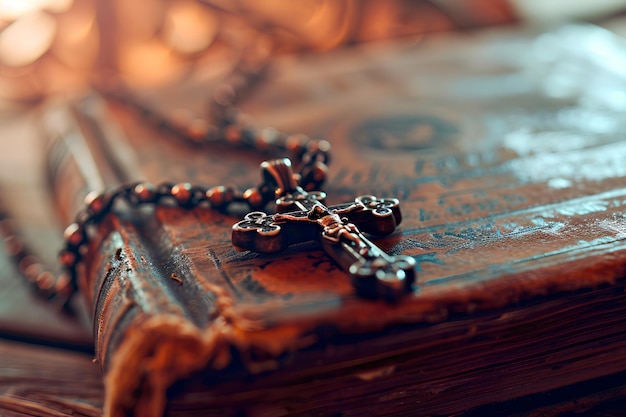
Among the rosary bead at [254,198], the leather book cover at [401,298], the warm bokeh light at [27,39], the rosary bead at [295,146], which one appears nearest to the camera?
the leather book cover at [401,298]

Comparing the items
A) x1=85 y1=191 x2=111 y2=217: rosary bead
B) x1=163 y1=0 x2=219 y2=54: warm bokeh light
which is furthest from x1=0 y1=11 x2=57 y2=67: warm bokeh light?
x1=85 y1=191 x2=111 y2=217: rosary bead

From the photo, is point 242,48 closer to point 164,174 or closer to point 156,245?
point 164,174

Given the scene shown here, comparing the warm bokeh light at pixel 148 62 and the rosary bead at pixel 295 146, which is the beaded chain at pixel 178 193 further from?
the warm bokeh light at pixel 148 62

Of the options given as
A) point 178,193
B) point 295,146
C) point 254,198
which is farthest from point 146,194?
point 295,146

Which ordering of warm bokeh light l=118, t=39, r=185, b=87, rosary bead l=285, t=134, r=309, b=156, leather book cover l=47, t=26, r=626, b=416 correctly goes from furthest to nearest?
warm bokeh light l=118, t=39, r=185, b=87, rosary bead l=285, t=134, r=309, b=156, leather book cover l=47, t=26, r=626, b=416

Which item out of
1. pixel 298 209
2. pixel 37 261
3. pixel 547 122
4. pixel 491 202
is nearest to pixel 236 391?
pixel 298 209

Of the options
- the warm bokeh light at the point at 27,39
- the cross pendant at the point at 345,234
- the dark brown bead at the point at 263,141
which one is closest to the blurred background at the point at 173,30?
the warm bokeh light at the point at 27,39

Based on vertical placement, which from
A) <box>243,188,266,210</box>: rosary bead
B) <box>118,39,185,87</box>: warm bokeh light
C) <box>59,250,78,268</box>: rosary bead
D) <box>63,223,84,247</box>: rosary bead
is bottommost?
<box>59,250,78,268</box>: rosary bead

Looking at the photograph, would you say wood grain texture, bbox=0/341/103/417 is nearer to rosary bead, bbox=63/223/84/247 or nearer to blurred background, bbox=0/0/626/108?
rosary bead, bbox=63/223/84/247
